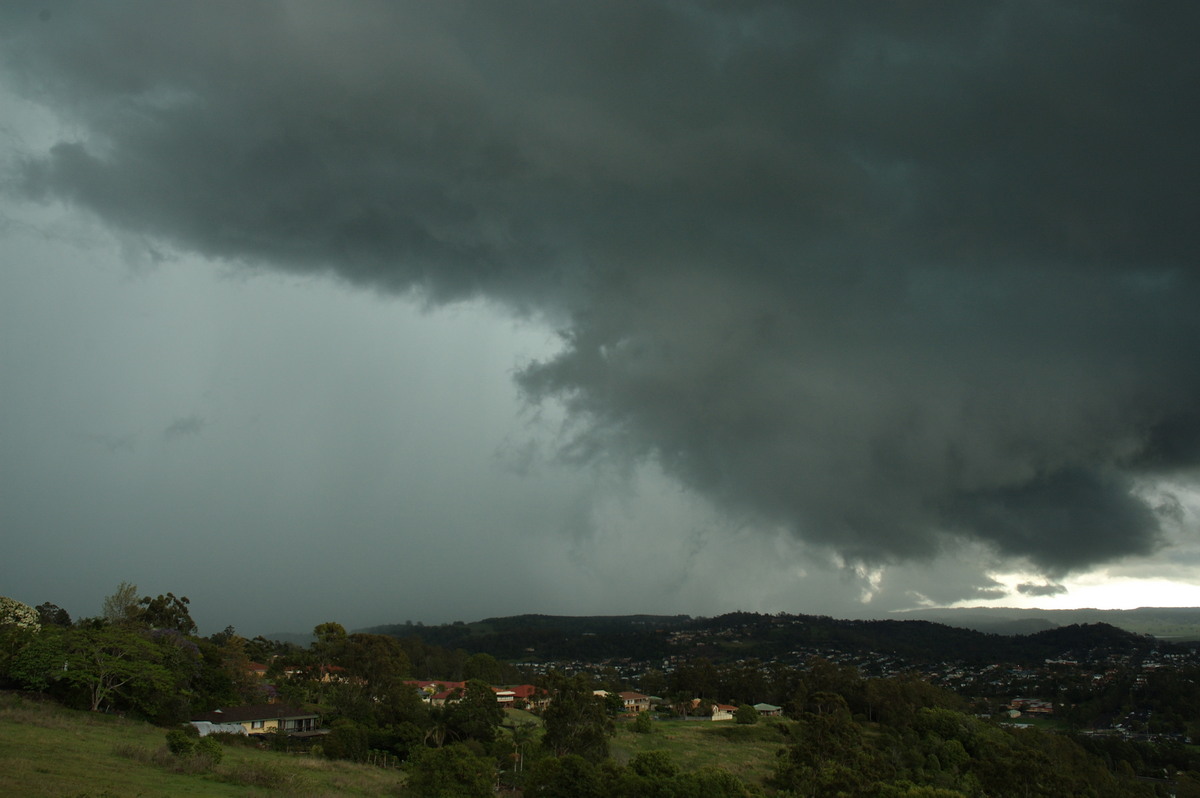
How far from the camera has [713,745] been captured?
7319 cm

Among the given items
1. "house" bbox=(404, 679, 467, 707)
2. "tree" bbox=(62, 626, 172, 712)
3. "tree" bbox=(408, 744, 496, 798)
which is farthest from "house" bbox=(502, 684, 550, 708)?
"tree" bbox=(408, 744, 496, 798)

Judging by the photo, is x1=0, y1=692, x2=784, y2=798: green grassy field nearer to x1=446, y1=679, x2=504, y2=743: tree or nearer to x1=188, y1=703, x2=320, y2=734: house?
x1=188, y1=703, x2=320, y2=734: house

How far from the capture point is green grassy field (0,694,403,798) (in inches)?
1042

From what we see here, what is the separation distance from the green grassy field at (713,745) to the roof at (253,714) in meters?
28.3

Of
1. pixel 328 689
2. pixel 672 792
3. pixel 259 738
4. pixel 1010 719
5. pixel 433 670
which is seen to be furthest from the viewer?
pixel 433 670

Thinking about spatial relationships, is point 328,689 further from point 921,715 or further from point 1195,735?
point 1195,735

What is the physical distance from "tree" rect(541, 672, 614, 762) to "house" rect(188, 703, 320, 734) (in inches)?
911

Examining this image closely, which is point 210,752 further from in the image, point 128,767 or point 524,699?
point 524,699

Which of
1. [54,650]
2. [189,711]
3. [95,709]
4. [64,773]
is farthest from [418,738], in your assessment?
[64,773]

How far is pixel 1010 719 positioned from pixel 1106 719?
64.7 ft

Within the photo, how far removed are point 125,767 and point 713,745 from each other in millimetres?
56138

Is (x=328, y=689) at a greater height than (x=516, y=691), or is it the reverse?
(x=328, y=689)

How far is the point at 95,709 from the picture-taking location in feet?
162

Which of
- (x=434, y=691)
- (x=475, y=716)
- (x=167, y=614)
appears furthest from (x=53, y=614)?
(x=475, y=716)
